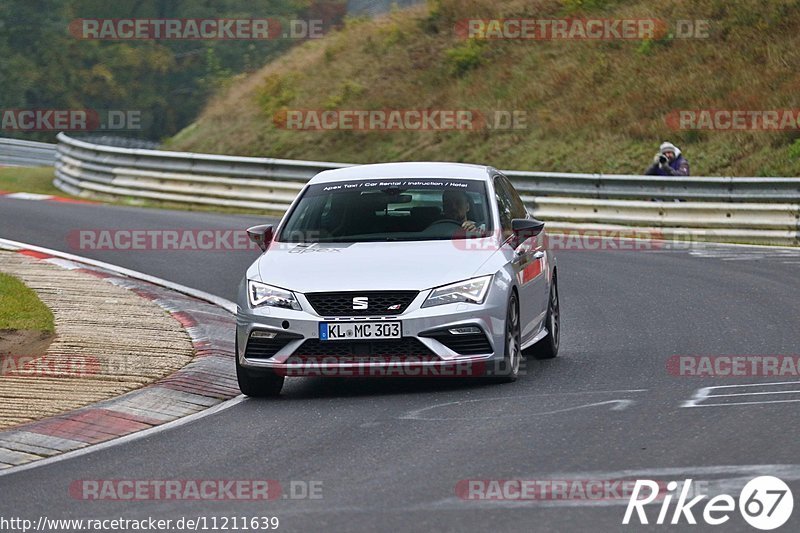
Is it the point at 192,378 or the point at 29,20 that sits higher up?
the point at 29,20

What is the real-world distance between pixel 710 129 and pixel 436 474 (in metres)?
22.3

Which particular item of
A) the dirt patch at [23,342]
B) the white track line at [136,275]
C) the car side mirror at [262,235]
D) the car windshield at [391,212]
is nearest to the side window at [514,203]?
the car windshield at [391,212]

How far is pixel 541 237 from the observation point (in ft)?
39.2

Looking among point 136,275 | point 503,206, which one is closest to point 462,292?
point 503,206

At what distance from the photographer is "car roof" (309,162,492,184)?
1144 centimetres

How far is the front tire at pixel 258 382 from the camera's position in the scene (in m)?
10.1

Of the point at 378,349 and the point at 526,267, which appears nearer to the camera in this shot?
the point at 378,349

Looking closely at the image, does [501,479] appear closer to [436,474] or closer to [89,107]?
[436,474]

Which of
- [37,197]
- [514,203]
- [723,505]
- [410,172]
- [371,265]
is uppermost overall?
[410,172]

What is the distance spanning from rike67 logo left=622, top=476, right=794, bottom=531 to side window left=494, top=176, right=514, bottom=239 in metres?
4.32

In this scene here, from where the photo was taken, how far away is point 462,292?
9.91 m

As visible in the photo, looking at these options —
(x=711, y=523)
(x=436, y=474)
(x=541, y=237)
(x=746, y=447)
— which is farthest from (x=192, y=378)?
(x=711, y=523)

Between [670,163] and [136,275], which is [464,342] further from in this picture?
[670,163]

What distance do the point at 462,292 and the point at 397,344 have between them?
0.58 metres
